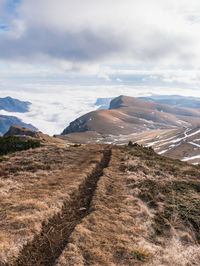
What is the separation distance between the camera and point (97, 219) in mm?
13328

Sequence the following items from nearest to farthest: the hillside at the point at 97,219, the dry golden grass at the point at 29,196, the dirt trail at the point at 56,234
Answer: the dirt trail at the point at 56,234 → the hillside at the point at 97,219 → the dry golden grass at the point at 29,196

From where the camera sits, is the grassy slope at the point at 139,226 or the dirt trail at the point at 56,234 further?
the grassy slope at the point at 139,226

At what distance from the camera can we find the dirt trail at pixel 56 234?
387 inches

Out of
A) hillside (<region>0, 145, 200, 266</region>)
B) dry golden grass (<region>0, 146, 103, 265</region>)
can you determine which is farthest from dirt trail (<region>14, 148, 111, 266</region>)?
dry golden grass (<region>0, 146, 103, 265</region>)

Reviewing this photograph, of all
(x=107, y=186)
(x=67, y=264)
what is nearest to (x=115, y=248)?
(x=67, y=264)

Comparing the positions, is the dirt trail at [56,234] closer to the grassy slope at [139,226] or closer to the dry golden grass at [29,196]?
the dry golden grass at [29,196]

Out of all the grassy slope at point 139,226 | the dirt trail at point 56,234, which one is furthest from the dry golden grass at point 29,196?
the grassy slope at point 139,226

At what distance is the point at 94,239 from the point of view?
11242mm

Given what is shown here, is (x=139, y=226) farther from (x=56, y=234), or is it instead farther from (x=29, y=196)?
(x=29, y=196)

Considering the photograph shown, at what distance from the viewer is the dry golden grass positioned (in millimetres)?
10812

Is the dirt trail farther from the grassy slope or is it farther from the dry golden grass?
the grassy slope

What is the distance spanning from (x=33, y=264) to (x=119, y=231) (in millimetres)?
5743

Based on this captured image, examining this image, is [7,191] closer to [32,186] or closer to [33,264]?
[32,186]

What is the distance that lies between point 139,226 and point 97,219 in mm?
3211
